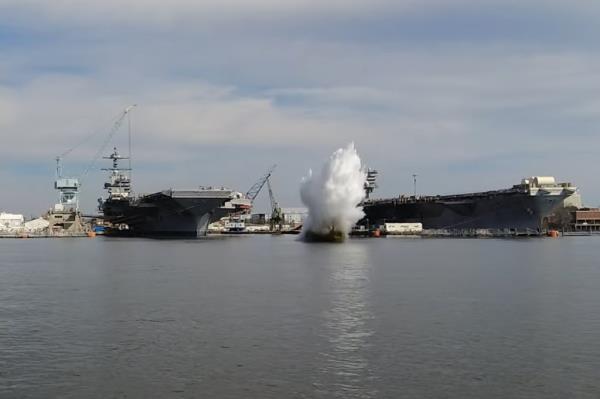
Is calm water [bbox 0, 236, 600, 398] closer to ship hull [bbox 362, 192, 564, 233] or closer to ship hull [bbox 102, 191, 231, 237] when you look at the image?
ship hull [bbox 102, 191, 231, 237]

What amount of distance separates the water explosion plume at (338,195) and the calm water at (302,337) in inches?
1425

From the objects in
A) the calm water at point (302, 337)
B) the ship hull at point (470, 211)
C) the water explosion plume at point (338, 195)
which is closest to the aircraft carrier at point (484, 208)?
the ship hull at point (470, 211)

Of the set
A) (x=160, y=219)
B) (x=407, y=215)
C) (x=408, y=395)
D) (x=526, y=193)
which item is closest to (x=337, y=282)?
(x=408, y=395)

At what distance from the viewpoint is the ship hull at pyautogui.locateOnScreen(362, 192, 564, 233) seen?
3346 inches

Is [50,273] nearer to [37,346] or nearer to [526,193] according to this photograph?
[37,346]

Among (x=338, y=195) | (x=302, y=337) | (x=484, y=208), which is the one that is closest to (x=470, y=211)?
(x=484, y=208)

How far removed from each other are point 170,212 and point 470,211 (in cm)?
4013

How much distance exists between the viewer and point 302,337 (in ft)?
58.3

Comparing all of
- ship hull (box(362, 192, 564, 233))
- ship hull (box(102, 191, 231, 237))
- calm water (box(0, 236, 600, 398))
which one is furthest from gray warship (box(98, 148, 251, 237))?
calm water (box(0, 236, 600, 398))

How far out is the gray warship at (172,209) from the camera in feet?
266

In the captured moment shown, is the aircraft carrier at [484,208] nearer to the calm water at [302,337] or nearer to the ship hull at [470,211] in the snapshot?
the ship hull at [470,211]

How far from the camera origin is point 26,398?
12625 millimetres

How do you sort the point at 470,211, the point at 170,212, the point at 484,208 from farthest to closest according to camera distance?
the point at 470,211, the point at 484,208, the point at 170,212

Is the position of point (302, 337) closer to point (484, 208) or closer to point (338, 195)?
point (338, 195)
